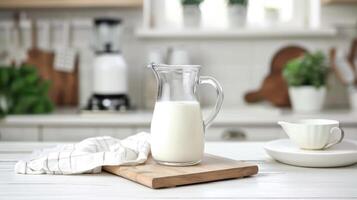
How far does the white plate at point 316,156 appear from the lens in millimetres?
1139

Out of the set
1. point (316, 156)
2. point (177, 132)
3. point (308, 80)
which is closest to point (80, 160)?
point (177, 132)

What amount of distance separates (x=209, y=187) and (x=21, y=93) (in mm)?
1927

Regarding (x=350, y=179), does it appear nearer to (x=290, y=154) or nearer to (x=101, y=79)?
(x=290, y=154)

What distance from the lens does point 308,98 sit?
2701 mm

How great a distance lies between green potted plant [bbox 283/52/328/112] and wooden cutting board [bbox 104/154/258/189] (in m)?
1.64

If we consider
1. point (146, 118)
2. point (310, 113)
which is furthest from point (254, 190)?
point (310, 113)

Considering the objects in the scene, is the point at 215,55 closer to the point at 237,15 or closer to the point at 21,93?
the point at 237,15

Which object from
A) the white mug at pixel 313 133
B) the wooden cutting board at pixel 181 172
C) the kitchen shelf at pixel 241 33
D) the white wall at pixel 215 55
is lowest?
the wooden cutting board at pixel 181 172

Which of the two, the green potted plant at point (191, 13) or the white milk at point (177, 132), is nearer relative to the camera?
the white milk at point (177, 132)

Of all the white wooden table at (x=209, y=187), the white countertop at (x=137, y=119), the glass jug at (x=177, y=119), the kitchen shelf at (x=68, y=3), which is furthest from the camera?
the kitchen shelf at (x=68, y=3)

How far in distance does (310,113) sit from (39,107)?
1299mm

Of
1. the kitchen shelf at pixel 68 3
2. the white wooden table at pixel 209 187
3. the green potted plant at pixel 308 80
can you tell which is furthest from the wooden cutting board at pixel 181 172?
the kitchen shelf at pixel 68 3

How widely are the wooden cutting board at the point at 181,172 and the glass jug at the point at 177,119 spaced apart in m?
0.03

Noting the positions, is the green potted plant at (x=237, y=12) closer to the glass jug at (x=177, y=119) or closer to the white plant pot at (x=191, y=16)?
the white plant pot at (x=191, y=16)
